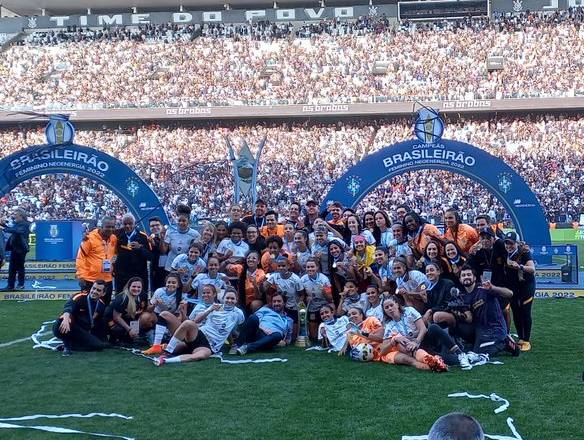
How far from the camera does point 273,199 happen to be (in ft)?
118

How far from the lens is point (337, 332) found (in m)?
9.66

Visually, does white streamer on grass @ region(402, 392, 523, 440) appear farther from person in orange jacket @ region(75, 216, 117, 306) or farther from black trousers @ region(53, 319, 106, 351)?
person in orange jacket @ region(75, 216, 117, 306)

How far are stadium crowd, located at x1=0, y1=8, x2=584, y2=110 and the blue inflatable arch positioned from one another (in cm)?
2497

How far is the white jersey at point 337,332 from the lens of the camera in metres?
9.59

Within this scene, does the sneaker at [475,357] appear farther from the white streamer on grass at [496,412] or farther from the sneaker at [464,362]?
the white streamer on grass at [496,412]

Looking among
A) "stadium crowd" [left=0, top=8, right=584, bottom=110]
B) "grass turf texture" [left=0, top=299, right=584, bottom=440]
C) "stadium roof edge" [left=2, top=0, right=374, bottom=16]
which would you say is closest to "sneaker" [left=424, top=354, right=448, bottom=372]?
"grass turf texture" [left=0, top=299, right=584, bottom=440]

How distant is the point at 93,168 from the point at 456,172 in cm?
670

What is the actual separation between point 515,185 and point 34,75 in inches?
1423

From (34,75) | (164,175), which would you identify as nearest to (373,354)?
(164,175)

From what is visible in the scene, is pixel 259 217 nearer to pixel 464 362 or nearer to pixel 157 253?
pixel 157 253

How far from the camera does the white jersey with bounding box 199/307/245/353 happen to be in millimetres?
9555

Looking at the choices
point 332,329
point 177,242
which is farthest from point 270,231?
point 332,329

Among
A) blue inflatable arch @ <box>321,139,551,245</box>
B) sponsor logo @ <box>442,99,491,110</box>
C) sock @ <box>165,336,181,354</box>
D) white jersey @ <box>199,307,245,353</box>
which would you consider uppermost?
sponsor logo @ <box>442,99,491,110</box>

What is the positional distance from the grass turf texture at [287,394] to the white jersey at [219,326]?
0.49 m
